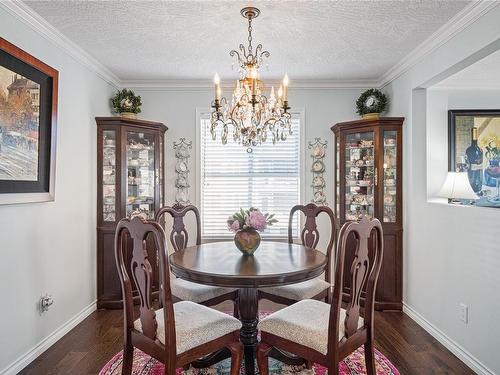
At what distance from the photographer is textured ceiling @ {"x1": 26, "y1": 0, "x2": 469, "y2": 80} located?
235 centimetres

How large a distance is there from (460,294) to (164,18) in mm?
3099

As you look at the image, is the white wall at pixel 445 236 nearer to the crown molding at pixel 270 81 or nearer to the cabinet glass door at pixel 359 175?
the crown molding at pixel 270 81

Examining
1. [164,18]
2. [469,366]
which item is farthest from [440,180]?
[164,18]

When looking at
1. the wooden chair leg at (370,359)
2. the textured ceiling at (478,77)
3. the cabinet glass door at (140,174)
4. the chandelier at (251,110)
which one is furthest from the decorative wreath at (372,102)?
the wooden chair leg at (370,359)

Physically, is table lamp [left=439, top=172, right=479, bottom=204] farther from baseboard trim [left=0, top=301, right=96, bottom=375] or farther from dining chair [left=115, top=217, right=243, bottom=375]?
baseboard trim [left=0, top=301, right=96, bottom=375]

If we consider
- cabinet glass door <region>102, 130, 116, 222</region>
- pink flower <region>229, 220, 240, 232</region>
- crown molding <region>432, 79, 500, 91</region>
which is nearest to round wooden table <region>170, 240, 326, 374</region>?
pink flower <region>229, 220, 240, 232</region>

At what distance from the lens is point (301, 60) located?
11.1ft

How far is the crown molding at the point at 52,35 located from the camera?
230 centimetres

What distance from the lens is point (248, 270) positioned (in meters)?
1.95

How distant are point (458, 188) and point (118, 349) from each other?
129 inches

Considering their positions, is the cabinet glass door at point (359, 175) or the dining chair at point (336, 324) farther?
the cabinet glass door at point (359, 175)

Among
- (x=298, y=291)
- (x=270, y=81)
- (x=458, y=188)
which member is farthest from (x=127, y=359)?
(x=270, y=81)

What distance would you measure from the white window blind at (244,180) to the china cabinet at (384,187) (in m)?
0.77

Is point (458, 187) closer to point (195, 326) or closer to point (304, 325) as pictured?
point (304, 325)
